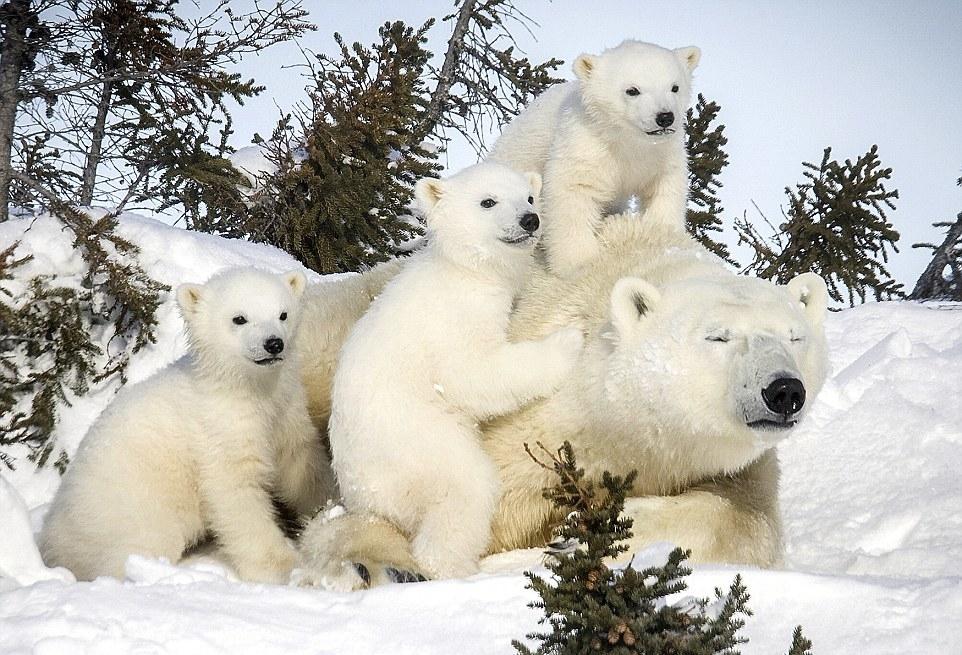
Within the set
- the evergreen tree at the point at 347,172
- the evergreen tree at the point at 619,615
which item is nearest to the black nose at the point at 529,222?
the evergreen tree at the point at 619,615

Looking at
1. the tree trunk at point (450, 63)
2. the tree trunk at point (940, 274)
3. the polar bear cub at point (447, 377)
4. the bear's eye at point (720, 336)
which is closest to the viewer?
the bear's eye at point (720, 336)

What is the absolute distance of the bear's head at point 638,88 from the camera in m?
4.86

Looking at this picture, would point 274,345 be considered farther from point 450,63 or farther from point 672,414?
point 450,63

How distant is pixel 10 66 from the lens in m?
7.88

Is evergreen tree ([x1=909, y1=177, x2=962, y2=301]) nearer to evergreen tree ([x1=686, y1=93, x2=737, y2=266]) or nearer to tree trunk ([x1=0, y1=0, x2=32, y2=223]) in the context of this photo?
evergreen tree ([x1=686, y1=93, x2=737, y2=266])

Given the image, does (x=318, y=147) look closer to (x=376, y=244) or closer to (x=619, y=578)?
(x=376, y=244)

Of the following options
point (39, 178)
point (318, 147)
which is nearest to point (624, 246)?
point (318, 147)

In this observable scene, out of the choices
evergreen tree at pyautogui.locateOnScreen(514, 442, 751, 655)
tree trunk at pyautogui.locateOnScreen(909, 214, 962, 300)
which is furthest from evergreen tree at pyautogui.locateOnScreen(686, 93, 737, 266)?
evergreen tree at pyautogui.locateOnScreen(514, 442, 751, 655)

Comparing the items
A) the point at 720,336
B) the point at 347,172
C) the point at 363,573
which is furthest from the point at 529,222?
the point at 347,172

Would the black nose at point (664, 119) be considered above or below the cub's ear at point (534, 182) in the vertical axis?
above

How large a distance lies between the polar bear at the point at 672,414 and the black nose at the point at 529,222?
0.37 m

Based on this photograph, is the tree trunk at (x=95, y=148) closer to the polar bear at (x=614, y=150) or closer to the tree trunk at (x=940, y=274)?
the polar bear at (x=614, y=150)

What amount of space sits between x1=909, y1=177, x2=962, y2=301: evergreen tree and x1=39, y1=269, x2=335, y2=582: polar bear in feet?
20.4

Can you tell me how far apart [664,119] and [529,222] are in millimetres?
1258
